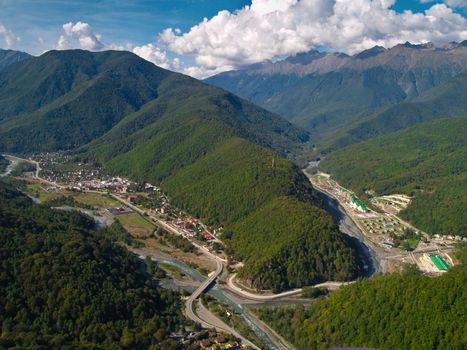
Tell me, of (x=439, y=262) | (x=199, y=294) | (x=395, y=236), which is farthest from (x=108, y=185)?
(x=439, y=262)

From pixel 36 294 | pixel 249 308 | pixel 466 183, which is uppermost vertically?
pixel 466 183

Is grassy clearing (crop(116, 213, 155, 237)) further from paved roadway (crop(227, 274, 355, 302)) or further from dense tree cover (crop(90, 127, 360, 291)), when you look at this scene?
paved roadway (crop(227, 274, 355, 302))

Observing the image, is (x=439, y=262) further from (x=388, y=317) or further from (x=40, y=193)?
(x=40, y=193)

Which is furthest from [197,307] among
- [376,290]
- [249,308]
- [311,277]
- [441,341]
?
[441,341]

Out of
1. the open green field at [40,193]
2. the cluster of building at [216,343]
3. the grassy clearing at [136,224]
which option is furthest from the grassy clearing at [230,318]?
the open green field at [40,193]

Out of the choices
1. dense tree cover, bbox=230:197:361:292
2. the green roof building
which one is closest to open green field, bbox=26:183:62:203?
dense tree cover, bbox=230:197:361:292

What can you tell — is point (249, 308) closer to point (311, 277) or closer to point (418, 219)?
point (311, 277)

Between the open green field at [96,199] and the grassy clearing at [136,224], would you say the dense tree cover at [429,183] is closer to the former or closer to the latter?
the grassy clearing at [136,224]
